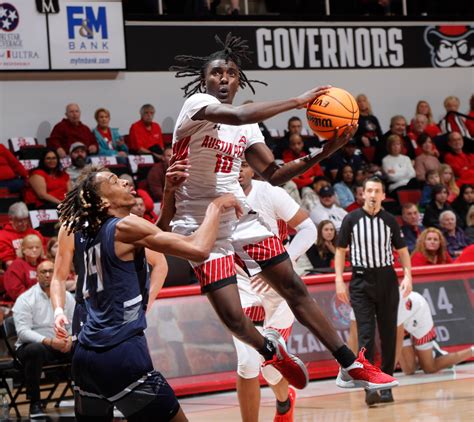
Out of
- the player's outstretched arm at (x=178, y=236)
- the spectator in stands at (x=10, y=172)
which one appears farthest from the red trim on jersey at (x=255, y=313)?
the spectator in stands at (x=10, y=172)

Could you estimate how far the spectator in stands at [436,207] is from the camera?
14.1 m

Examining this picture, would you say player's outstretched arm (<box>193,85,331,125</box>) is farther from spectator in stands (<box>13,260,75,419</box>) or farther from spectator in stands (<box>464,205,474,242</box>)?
spectator in stands (<box>464,205,474,242</box>)

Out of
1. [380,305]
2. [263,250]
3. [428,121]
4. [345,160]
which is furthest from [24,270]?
[428,121]

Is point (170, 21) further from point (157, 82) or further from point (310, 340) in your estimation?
point (310, 340)

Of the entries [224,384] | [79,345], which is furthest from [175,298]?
[79,345]

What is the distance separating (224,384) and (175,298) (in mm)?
982

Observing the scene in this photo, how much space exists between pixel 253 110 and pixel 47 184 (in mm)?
8185

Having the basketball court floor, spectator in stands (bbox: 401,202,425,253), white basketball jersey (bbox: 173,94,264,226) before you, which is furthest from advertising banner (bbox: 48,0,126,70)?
white basketball jersey (bbox: 173,94,264,226)

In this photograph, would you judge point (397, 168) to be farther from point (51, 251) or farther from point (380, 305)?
point (51, 251)

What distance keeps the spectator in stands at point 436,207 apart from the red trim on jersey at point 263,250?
856cm

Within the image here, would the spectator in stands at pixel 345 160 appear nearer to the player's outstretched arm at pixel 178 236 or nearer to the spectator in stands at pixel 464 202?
the spectator in stands at pixel 464 202

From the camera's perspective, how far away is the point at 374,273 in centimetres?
909

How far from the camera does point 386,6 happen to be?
676 inches

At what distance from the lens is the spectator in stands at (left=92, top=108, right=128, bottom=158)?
548 inches
